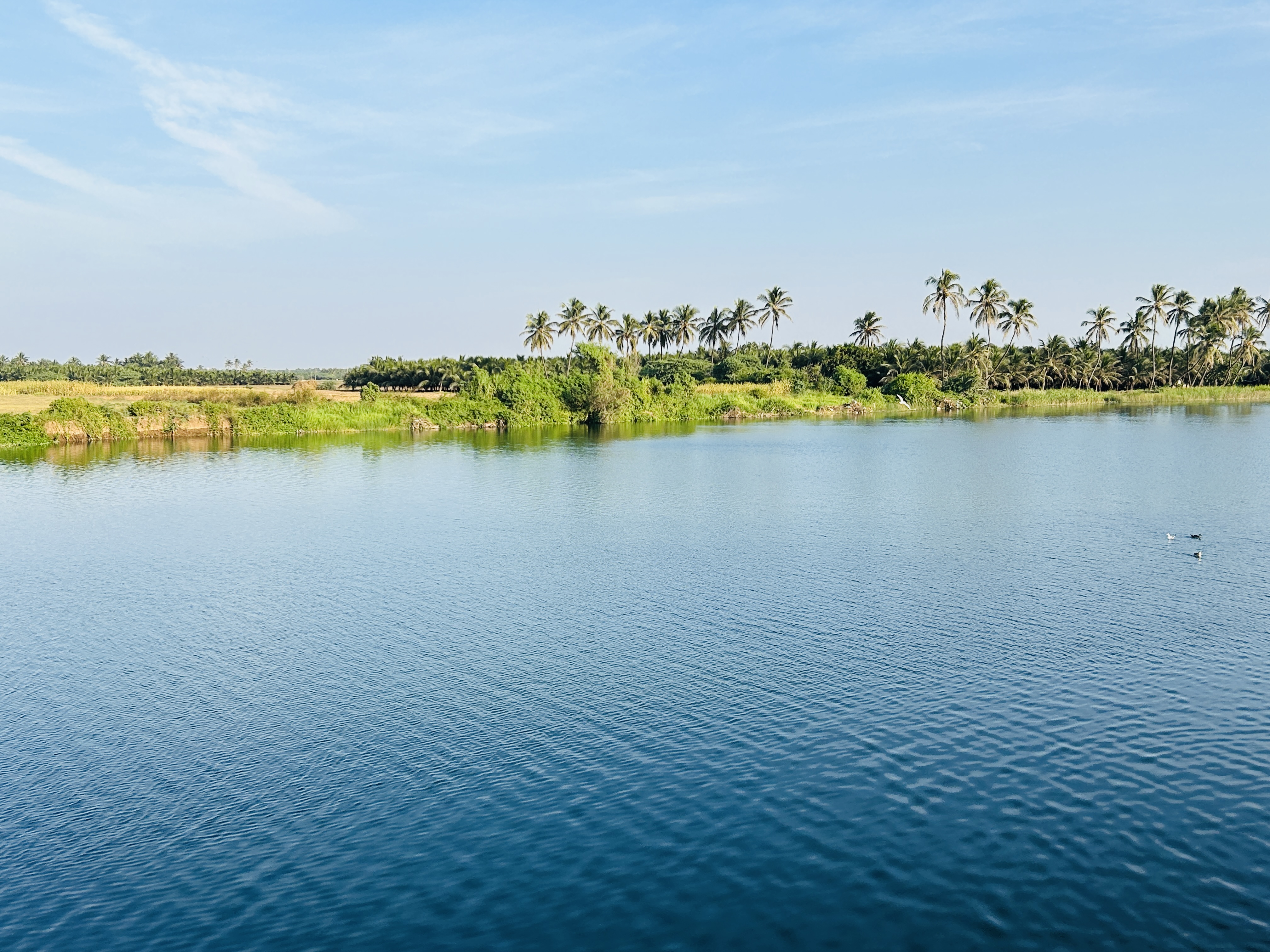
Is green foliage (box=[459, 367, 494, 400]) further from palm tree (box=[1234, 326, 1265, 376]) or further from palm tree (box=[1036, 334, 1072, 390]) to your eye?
palm tree (box=[1234, 326, 1265, 376])

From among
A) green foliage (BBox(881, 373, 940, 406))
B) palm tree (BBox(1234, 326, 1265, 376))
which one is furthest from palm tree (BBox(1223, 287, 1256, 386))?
green foliage (BBox(881, 373, 940, 406))

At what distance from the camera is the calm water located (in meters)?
15.1

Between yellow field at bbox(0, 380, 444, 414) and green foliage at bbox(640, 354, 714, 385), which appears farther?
green foliage at bbox(640, 354, 714, 385)

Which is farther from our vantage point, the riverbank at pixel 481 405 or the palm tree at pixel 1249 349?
the palm tree at pixel 1249 349

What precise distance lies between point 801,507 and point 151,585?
33.5 metres

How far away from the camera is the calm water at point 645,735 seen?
15055 mm

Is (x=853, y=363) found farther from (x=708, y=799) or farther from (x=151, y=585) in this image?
(x=708, y=799)

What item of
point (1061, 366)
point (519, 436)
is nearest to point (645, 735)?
point (519, 436)

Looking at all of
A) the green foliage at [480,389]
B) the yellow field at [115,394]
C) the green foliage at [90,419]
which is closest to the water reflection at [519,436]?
the green foliage at [90,419]

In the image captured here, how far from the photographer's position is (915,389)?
528 ft

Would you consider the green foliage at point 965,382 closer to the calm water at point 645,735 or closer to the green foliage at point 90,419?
the calm water at point 645,735

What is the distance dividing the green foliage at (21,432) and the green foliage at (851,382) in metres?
120

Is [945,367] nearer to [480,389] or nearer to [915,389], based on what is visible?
[915,389]

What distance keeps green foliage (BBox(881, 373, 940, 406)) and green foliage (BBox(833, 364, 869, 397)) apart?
17.9 ft
